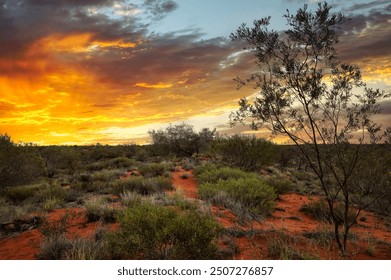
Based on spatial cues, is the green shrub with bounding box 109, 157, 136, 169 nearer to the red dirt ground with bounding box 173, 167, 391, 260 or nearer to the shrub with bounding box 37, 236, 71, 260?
the red dirt ground with bounding box 173, 167, 391, 260

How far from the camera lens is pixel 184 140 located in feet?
128

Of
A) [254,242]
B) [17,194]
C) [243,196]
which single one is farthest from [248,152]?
[254,242]

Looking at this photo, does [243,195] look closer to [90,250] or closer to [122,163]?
[90,250]

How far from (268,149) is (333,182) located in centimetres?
504

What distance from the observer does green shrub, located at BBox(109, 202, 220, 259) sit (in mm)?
5836

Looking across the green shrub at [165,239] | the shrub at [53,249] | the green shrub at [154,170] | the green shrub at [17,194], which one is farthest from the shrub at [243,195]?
the green shrub at [17,194]

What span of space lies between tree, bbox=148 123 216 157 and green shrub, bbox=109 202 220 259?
3222 cm

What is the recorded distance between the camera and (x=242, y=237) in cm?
788

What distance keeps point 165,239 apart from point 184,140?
33.1 metres

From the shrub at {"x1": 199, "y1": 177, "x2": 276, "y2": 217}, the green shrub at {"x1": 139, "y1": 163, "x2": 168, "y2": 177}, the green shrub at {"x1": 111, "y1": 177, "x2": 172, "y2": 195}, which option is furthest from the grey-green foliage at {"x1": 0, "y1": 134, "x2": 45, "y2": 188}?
the shrub at {"x1": 199, "y1": 177, "x2": 276, "y2": 217}

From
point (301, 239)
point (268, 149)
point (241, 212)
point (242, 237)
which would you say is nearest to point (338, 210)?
point (241, 212)

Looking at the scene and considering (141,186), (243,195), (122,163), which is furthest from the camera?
(122,163)
